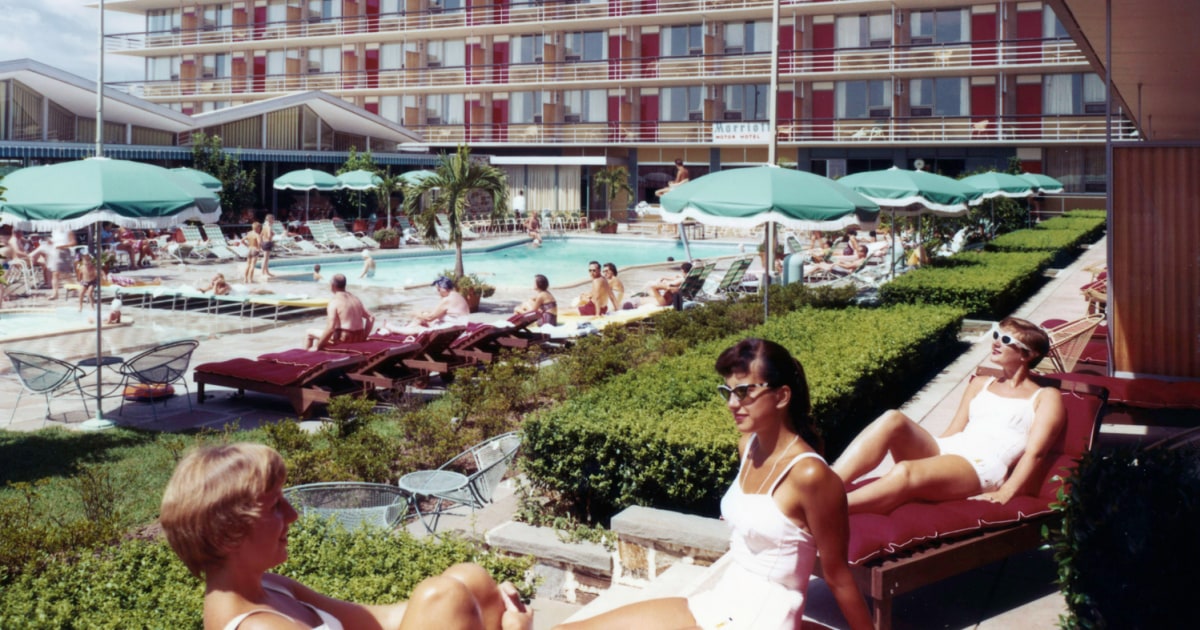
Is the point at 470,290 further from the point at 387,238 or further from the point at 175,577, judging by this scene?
the point at 175,577

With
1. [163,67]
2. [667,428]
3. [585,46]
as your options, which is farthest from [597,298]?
[163,67]

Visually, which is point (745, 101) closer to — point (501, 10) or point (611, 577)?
point (501, 10)

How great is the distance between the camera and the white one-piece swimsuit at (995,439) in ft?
16.2

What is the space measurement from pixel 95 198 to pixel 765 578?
8179mm

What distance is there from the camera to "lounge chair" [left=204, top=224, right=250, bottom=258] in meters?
27.1

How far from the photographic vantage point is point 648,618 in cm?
342

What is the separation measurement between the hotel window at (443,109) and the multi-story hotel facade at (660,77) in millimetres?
79

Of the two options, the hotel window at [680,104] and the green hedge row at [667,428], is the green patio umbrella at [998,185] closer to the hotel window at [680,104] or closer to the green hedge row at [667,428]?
the green hedge row at [667,428]

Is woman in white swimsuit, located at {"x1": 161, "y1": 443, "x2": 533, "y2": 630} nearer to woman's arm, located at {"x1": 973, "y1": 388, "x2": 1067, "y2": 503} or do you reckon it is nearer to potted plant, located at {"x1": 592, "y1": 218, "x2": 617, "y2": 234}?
woman's arm, located at {"x1": 973, "y1": 388, "x2": 1067, "y2": 503}

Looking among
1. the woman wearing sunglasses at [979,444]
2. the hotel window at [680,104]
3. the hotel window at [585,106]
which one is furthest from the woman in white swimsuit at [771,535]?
the hotel window at [585,106]

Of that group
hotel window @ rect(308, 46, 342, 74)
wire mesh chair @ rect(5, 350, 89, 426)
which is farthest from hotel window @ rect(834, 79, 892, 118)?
wire mesh chair @ rect(5, 350, 89, 426)

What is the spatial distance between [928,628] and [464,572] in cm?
212

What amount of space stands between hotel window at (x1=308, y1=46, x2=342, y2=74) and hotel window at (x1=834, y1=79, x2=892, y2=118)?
24305 mm

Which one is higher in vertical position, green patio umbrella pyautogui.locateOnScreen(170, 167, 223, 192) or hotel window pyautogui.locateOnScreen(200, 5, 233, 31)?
hotel window pyautogui.locateOnScreen(200, 5, 233, 31)
